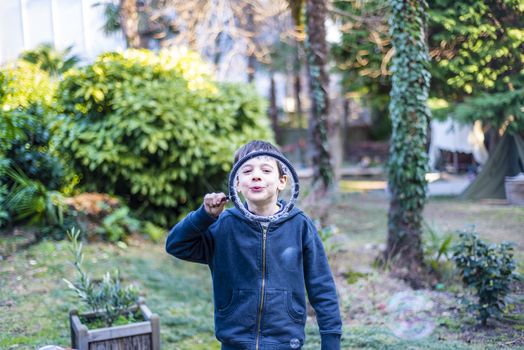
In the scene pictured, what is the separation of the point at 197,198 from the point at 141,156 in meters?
1.10

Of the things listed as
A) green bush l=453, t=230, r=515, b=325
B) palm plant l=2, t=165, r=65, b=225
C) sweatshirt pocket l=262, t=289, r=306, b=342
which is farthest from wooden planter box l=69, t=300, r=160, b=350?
palm plant l=2, t=165, r=65, b=225

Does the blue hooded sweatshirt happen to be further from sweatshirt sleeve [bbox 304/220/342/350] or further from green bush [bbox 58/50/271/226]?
green bush [bbox 58/50/271/226]

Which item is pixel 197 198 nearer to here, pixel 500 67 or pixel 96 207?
pixel 96 207

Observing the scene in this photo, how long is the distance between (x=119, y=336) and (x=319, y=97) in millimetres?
5662

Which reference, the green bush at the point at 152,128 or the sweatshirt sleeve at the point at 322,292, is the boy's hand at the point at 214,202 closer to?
the sweatshirt sleeve at the point at 322,292

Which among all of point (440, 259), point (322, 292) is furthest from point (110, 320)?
point (440, 259)

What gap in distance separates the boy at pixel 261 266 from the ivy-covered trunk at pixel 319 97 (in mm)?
5652

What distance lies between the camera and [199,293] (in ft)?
19.0

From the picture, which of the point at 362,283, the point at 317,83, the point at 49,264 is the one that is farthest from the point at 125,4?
the point at 362,283

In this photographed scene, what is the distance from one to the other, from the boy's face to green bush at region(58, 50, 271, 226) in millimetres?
4625

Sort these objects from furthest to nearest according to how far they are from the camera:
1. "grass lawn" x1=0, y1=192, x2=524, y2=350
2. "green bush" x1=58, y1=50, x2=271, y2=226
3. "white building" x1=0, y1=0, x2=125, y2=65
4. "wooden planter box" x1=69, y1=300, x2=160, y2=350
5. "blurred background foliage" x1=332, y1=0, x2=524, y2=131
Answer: "white building" x1=0, y1=0, x2=125, y2=65 → "green bush" x1=58, y1=50, x2=271, y2=226 → "blurred background foliage" x1=332, y1=0, x2=524, y2=131 → "grass lawn" x1=0, y1=192, x2=524, y2=350 → "wooden planter box" x1=69, y1=300, x2=160, y2=350

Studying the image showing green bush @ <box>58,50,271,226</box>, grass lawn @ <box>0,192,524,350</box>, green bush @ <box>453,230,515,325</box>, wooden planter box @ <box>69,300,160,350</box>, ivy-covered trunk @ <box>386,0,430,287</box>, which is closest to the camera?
wooden planter box @ <box>69,300,160,350</box>

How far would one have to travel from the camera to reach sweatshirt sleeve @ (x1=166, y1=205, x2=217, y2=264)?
8.12 ft

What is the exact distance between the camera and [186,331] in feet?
15.4
